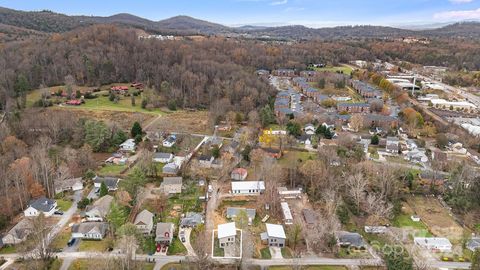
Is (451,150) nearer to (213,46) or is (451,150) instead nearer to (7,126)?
(7,126)

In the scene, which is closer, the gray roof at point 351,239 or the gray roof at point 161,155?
the gray roof at point 351,239

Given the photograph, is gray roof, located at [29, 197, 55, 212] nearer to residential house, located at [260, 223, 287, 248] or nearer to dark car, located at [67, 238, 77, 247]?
dark car, located at [67, 238, 77, 247]

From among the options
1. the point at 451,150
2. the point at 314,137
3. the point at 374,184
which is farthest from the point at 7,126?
the point at 451,150

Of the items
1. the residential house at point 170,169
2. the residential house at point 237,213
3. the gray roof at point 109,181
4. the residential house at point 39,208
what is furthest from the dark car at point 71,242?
the residential house at point 170,169

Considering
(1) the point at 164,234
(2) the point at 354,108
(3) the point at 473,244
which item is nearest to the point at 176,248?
(1) the point at 164,234

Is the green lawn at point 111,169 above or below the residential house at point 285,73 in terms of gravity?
below

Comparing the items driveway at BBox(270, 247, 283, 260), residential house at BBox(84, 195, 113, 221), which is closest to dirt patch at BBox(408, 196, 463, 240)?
driveway at BBox(270, 247, 283, 260)

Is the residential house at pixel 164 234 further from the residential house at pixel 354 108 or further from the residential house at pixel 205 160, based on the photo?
the residential house at pixel 354 108
